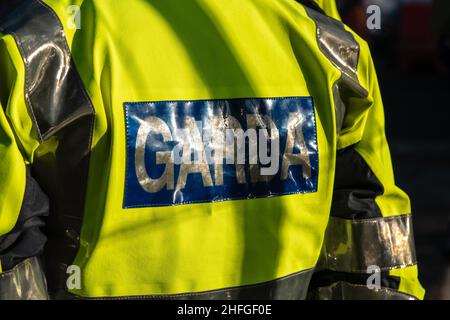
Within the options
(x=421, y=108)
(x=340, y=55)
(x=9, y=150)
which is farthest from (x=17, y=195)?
(x=421, y=108)

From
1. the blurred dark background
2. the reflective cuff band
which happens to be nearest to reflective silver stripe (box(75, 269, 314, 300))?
the reflective cuff band

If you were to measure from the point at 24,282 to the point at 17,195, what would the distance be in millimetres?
148

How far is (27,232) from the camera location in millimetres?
1562

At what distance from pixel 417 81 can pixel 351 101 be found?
9272mm

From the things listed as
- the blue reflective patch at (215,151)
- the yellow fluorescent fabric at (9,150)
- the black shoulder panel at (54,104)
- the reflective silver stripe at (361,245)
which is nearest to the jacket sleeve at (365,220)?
the reflective silver stripe at (361,245)

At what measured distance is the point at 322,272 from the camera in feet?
6.44

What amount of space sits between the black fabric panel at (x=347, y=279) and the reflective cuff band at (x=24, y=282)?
1.96 feet

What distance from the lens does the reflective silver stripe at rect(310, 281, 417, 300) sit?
1.92 meters

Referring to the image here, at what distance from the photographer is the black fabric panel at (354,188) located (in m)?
1.87

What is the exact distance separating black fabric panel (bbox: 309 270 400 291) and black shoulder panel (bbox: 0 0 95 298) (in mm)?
569

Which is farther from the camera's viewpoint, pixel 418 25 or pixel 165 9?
pixel 418 25
